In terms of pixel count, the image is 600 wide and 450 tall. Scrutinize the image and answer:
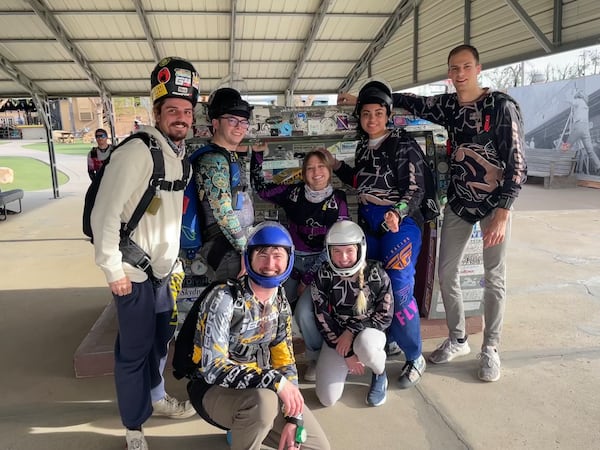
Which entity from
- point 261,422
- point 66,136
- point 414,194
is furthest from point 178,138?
point 66,136

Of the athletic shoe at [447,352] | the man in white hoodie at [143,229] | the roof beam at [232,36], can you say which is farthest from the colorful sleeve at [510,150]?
the roof beam at [232,36]

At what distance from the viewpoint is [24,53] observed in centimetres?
873

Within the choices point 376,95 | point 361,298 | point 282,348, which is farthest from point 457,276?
point 282,348

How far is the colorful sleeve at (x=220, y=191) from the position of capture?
2396 millimetres

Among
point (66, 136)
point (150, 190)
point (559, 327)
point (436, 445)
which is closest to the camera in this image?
point (150, 190)

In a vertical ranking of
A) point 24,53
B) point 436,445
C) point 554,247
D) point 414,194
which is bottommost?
point 436,445

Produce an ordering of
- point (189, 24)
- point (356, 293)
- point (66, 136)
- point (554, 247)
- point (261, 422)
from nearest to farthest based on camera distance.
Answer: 1. point (261, 422)
2. point (356, 293)
3. point (554, 247)
4. point (189, 24)
5. point (66, 136)

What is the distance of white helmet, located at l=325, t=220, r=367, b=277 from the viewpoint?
8.20ft

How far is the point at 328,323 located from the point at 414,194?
3.10 ft

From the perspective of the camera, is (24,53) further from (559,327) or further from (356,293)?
(559,327)

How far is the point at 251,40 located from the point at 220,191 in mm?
7173

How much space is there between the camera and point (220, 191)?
240 centimetres

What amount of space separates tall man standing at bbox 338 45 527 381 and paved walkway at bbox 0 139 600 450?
31 cm

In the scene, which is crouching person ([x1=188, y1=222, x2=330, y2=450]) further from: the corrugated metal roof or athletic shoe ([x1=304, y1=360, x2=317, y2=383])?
the corrugated metal roof
